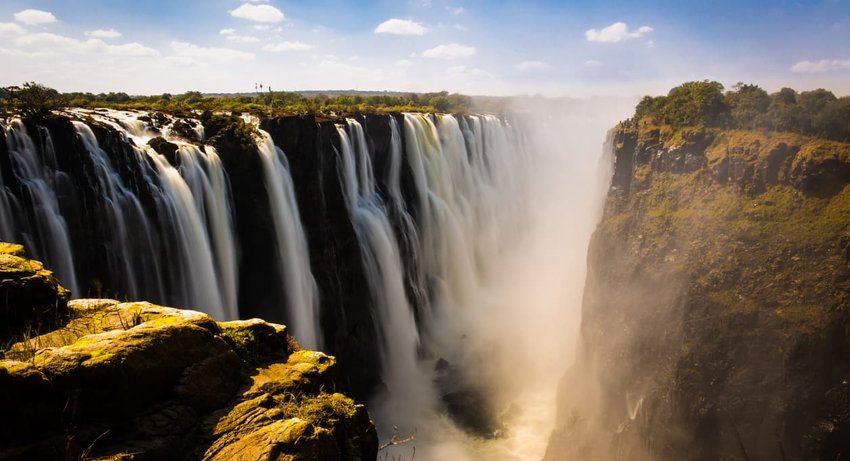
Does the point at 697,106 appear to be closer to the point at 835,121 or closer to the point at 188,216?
the point at 835,121

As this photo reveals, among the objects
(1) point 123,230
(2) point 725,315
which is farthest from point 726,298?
(1) point 123,230

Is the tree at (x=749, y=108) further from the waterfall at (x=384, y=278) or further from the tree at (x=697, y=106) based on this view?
the waterfall at (x=384, y=278)

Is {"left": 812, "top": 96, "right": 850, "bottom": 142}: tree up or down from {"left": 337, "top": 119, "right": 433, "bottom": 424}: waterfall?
up

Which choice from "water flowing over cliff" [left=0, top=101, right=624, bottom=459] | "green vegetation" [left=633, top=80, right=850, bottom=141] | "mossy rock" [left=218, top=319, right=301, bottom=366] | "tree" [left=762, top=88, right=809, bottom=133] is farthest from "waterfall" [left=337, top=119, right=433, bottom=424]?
"tree" [left=762, top=88, right=809, bottom=133]

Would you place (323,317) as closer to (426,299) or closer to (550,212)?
(426,299)

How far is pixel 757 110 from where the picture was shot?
21766 mm

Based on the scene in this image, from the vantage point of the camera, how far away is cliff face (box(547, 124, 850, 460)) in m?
16.0

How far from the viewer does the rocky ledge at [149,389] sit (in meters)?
4.21

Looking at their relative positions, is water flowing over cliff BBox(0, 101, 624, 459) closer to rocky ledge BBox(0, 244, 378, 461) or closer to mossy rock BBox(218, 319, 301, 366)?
rocky ledge BBox(0, 244, 378, 461)

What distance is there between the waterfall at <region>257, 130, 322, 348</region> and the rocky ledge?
1492 centimetres

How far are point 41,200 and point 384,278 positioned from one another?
1693 cm

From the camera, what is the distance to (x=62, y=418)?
4273mm

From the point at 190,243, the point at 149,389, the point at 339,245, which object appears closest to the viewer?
the point at 149,389

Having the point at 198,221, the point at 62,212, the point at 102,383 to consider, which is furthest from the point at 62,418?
the point at 198,221
